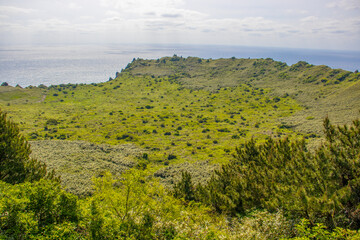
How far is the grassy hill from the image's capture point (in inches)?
2534

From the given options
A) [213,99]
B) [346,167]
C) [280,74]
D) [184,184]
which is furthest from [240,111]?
[346,167]

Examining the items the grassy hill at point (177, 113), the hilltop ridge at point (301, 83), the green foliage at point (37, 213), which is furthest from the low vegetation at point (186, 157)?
the hilltop ridge at point (301, 83)

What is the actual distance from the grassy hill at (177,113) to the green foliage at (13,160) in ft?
49.4

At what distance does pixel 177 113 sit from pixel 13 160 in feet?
315

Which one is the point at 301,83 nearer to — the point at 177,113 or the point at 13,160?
the point at 177,113

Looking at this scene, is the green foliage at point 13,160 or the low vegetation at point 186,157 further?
the green foliage at point 13,160

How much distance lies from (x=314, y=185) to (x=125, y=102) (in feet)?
424

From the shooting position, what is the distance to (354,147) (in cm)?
1853

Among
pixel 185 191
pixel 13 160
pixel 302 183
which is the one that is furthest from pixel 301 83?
pixel 13 160

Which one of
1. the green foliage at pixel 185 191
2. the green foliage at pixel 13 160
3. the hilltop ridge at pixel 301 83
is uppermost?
the hilltop ridge at pixel 301 83

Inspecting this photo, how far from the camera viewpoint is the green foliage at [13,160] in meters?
22.9

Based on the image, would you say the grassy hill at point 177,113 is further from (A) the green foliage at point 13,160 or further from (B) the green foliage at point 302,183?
(B) the green foliage at point 302,183

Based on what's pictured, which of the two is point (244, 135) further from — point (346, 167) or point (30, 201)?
point (30, 201)

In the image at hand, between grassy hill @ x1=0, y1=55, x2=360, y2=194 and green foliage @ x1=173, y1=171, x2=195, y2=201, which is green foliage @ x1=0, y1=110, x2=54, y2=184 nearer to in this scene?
grassy hill @ x1=0, y1=55, x2=360, y2=194
